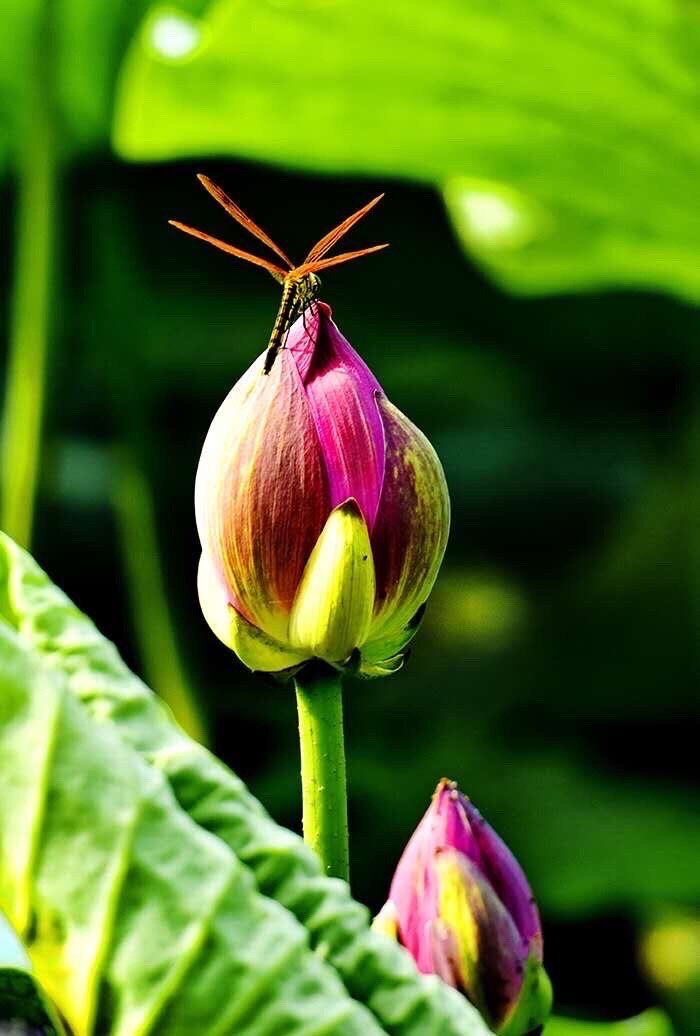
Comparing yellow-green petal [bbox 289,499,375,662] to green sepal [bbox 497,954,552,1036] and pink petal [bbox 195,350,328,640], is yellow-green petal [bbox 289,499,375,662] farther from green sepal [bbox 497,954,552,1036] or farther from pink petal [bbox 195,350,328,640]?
green sepal [bbox 497,954,552,1036]

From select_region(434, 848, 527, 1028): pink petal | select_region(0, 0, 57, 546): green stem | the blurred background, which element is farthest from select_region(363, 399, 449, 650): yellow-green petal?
select_region(0, 0, 57, 546): green stem

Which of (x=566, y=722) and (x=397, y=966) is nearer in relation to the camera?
(x=397, y=966)

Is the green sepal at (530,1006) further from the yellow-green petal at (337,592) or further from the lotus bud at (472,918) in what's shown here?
the yellow-green petal at (337,592)

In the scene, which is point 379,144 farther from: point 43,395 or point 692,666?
point 692,666

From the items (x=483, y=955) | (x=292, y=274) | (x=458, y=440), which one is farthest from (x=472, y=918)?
(x=458, y=440)

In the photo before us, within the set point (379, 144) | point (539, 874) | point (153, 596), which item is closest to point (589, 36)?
point (379, 144)
